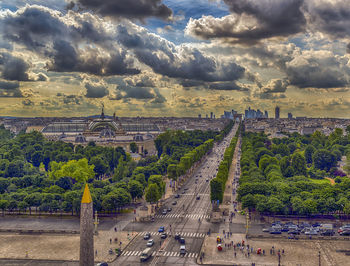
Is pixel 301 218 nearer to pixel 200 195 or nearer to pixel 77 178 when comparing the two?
pixel 200 195

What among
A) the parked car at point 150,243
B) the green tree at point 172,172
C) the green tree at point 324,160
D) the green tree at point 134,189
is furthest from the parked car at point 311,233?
the green tree at point 324,160

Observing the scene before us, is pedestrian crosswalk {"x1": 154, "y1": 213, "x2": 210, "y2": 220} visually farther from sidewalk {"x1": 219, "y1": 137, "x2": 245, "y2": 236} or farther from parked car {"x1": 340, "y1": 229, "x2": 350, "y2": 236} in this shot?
parked car {"x1": 340, "y1": 229, "x2": 350, "y2": 236}

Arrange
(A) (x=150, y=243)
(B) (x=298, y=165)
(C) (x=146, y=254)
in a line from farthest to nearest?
1. (B) (x=298, y=165)
2. (A) (x=150, y=243)
3. (C) (x=146, y=254)

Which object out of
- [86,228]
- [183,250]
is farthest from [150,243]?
[86,228]

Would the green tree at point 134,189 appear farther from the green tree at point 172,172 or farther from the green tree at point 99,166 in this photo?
the green tree at point 99,166

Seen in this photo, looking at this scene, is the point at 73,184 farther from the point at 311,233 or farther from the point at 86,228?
the point at 311,233

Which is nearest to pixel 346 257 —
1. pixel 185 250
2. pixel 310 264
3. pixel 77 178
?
pixel 310 264
